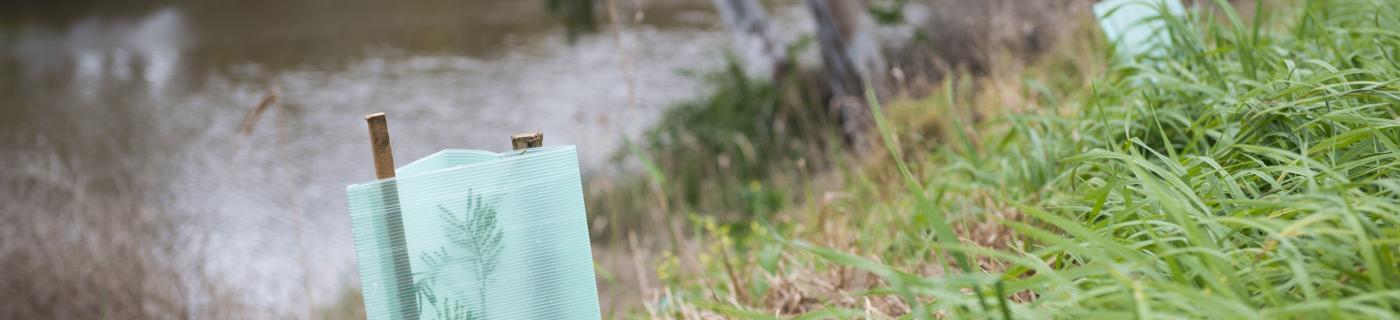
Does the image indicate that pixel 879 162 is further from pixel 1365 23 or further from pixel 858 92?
pixel 858 92

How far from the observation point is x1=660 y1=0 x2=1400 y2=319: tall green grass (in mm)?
856

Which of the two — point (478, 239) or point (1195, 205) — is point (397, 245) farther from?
point (1195, 205)

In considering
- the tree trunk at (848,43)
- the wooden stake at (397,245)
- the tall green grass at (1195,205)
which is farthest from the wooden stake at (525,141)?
the tree trunk at (848,43)

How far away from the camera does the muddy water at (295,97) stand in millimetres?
5723

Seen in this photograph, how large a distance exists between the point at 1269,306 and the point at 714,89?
631 cm

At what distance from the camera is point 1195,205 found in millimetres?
1166

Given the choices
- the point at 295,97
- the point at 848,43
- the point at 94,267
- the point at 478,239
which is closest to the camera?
the point at 478,239

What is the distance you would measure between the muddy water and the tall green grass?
89.9 inches

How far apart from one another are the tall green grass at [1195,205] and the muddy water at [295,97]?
7.49 ft

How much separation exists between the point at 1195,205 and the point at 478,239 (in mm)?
854

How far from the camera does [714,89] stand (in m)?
7.17

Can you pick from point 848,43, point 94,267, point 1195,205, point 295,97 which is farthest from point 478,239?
point 295,97

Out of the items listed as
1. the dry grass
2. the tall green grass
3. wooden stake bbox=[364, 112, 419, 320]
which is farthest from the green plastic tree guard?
the dry grass

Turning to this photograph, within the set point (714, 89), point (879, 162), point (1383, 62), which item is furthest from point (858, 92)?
point (1383, 62)
